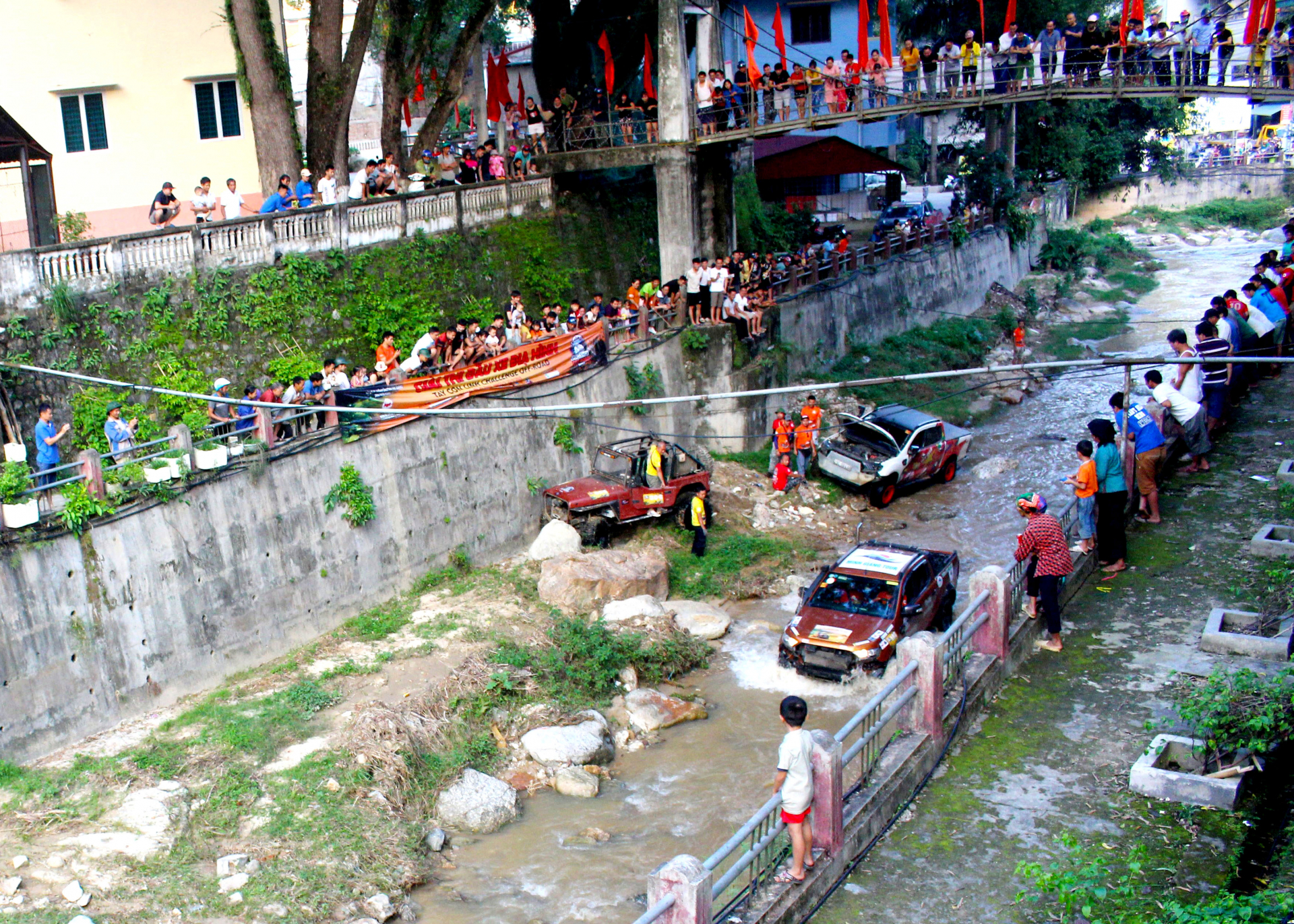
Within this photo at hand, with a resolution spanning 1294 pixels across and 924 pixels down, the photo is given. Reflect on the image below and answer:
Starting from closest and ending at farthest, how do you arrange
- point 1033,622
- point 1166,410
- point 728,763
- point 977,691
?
point 977,691
point 1033,622
point 728,763
point 1166,410

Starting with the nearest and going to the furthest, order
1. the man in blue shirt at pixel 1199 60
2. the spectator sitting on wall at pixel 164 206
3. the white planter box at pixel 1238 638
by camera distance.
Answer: the white planter box at pixel 1238 638 < the spectator sitting on wall at pixel 164 206 < the man in blue shirt at pixel 1199 60

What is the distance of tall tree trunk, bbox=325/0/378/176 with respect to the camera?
83.0ft

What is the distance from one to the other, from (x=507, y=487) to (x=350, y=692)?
6518mm

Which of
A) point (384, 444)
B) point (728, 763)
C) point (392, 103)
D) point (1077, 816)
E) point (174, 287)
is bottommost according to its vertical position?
point (728, 763)

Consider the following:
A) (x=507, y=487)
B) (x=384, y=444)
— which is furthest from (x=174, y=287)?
(x=507, y=487)

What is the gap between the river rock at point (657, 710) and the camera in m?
16.3

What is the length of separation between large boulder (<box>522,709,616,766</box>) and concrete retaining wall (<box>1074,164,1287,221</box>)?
53.1 m

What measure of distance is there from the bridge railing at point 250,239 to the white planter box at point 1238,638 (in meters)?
16.5

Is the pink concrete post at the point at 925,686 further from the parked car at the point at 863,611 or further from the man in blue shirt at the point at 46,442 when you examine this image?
the man in blue shirt at the point at 46,442

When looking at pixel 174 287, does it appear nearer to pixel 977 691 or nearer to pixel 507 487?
pixel 507 487

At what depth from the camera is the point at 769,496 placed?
81.9 feet

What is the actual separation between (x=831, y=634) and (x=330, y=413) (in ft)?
27.5

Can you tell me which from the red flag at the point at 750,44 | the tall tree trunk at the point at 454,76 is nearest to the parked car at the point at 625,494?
the tall tree trunk at the point at 454,76

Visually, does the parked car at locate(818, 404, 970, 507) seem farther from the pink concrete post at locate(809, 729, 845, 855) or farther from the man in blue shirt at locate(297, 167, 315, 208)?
the pink concrete post at locate(809, 729, 845, 855)
